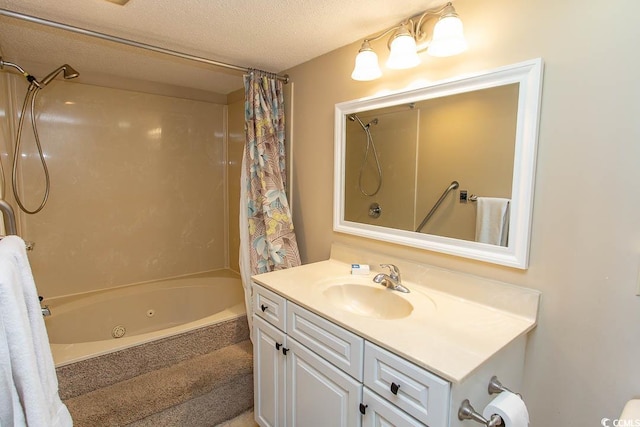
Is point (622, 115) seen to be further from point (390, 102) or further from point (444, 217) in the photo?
point (390, 102)

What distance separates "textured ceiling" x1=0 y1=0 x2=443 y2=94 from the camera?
1455 millimetres

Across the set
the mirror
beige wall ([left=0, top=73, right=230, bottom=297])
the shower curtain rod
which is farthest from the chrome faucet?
beige wall ([left=0, top=73, right=230, bottom=297])

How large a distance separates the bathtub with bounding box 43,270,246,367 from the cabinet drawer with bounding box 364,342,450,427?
138 cm

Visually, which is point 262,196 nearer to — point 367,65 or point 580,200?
point 367,65

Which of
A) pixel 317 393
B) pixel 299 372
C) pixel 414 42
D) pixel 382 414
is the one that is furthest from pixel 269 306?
pixel 414 42

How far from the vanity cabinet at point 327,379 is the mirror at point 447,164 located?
604mm

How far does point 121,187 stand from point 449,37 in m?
2.62

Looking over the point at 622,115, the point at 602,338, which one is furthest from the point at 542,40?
the point at 602,338

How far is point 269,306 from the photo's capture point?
164cm

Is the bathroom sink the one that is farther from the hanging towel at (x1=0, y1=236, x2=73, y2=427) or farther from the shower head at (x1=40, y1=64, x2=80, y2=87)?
the shower head at (x1=40, y1=64, x2=80, y2=87)

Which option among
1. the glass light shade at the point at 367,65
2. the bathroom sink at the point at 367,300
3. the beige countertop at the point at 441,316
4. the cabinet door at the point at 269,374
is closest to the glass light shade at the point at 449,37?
the glass light shade at the point at 367,65

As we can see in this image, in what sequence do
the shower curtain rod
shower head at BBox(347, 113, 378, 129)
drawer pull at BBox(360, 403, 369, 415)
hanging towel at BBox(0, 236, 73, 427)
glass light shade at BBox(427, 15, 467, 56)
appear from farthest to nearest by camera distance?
shower head at BBox(347, 113, 378, 129) → the shower curtain rod → glass light shade at BBox(427, 15, 467, 56) → drawer pull at BBox(360, 403, 369, 415) → hanging towel at BBox(0, 236, 73, 427)

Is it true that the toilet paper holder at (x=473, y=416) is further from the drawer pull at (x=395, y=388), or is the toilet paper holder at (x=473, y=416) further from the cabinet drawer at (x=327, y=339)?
the cabinet drawer at (x=327, y=339)

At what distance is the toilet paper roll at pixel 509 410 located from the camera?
0.94 meters
